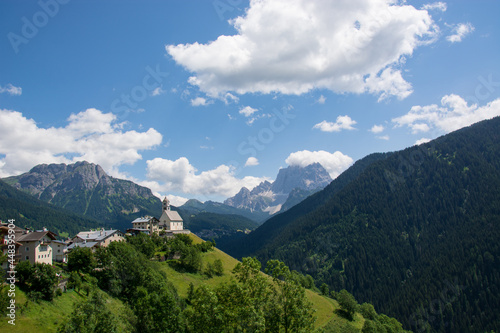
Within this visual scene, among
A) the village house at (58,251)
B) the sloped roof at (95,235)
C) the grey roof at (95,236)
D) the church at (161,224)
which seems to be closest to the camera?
the village house at (58,251)

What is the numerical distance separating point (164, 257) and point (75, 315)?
198 feet

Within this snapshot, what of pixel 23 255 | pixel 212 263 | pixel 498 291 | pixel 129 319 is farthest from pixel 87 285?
pixel 498 291

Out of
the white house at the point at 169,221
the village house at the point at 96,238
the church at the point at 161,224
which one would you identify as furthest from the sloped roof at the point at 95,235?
the white house at the point at 169,221

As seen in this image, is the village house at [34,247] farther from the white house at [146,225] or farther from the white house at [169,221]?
the white house at [169,221]

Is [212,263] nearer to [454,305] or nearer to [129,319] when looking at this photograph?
[129,319]

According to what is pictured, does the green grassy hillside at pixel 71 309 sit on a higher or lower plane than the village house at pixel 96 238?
lower

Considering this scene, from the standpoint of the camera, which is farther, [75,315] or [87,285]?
[87,285]

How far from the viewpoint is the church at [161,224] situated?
12500 cm

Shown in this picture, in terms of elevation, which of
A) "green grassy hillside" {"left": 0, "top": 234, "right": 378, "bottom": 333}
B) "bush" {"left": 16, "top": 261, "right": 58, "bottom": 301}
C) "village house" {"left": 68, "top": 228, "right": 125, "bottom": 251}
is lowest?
"green grassy hillside" {"left": 0, "top": 234, "right": 378, "bottom": 333}

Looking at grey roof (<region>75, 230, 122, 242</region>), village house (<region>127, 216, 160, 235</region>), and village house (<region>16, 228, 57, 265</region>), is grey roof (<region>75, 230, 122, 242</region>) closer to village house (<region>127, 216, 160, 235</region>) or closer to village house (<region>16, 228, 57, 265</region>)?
village house (<region>127, 216, 160, 235</region>)

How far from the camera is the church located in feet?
410

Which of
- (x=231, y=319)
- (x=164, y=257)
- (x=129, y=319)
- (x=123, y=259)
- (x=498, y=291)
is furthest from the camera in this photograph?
(x=498, y=291)

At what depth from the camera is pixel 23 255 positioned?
66.4 m

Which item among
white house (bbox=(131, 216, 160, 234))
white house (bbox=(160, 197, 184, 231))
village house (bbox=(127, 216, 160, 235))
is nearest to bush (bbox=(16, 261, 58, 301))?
village house (bbox=(127, 216, 160, 235))
